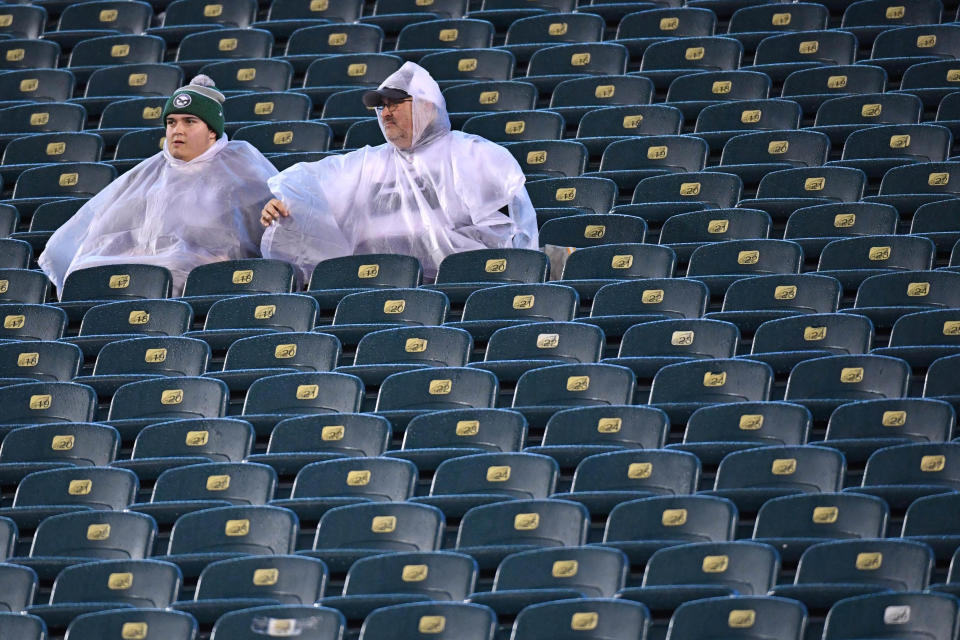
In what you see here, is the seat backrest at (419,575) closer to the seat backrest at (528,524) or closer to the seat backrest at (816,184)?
the seat backrest at (528,524)

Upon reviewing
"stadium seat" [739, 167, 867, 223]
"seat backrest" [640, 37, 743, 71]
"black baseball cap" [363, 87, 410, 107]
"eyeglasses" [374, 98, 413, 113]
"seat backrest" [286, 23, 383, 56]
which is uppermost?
"seat backrest" [640, 37, 743, 71]

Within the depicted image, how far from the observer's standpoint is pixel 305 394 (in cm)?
594

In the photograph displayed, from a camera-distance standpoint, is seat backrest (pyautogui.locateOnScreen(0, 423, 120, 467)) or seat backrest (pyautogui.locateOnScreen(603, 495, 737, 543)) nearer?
seat backrest (pyautogui.locateOnScreen(603, 495, 737, 543))

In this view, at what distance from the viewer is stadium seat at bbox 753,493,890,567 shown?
16.3 ft

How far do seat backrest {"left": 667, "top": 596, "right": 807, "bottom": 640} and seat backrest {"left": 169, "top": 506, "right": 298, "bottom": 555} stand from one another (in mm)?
1263

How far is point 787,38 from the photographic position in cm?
800

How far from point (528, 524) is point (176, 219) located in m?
2.61

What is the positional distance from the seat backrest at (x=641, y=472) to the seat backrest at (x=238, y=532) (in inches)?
33.9

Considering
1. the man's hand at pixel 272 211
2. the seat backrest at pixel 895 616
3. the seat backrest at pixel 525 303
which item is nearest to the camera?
the seat backrest at pixel 895 616

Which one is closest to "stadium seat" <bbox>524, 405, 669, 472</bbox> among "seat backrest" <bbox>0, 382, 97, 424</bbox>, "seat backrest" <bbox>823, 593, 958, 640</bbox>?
"seat backrest" <bbox>823, 593, 958, 640</bbox>

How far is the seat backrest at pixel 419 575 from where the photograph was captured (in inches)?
192

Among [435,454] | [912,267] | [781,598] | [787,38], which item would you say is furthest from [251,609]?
[787,38]

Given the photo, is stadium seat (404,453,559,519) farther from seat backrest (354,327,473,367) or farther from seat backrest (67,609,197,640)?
seat backrest (67,609,197,640)

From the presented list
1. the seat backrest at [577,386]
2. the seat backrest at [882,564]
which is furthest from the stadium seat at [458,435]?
the seat backrest at [882,564]
